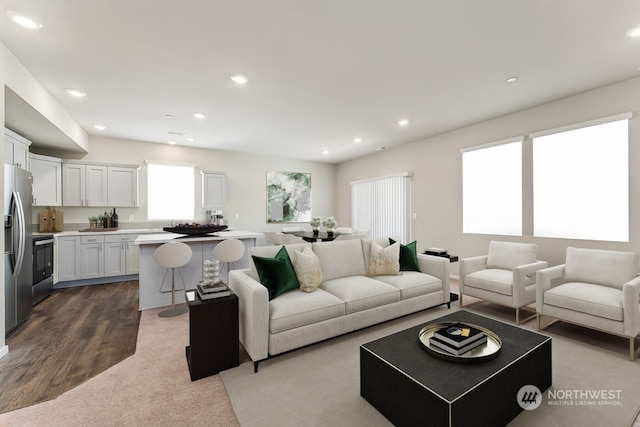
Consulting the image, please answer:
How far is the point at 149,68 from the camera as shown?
9.64ft

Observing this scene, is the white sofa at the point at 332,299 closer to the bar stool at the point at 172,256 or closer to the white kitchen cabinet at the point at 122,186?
the bar stool at the point at 172,256

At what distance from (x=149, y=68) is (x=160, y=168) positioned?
11.7 ft

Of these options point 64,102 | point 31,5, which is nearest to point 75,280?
point 64,102

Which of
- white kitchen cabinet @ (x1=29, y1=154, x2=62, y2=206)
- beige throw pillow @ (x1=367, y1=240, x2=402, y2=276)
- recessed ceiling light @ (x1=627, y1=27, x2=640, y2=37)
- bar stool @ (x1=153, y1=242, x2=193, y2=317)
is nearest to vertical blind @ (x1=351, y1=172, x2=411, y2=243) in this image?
beige throw pillow @ (x1=367, y1=240, x2=402, y2=276)

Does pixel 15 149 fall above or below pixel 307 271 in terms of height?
above

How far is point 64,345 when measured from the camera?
8.89ft

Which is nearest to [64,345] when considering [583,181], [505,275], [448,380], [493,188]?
[448,380]

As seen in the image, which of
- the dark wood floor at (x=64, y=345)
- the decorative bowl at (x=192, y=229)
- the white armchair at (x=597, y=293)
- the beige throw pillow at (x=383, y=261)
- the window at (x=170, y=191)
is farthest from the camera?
the window at (x=170, y=191)

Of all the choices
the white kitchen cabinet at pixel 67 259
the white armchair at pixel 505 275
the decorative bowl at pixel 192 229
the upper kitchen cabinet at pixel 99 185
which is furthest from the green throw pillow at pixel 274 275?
the upper kitchen cabinet at pixel 99 185

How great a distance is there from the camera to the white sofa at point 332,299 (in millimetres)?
2268

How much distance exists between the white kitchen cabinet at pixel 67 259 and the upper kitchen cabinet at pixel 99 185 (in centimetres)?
72

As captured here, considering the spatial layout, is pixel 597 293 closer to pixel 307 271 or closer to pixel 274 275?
pixel 307 271

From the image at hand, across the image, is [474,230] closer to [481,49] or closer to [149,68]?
[481,49]

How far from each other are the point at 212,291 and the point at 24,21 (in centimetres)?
263
